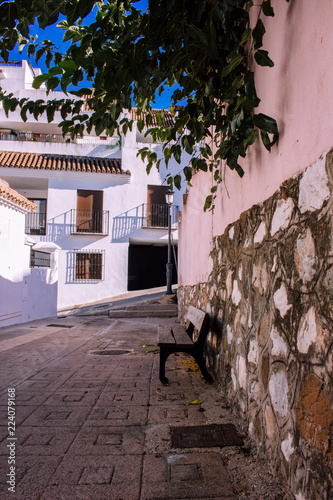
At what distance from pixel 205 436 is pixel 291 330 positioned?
134cm

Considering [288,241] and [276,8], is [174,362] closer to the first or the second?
[288,241]

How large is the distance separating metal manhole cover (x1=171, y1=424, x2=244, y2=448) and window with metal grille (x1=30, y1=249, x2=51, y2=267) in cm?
1054

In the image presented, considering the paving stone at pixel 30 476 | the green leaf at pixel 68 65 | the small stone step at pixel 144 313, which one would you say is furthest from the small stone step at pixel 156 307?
the green leaf at pixel 68 65

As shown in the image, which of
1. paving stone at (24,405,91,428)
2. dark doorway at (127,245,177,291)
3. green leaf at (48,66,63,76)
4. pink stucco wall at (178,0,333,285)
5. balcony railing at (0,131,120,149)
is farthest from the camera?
balcony railing at (0,131,120,149)

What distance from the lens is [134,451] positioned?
278 centimetres

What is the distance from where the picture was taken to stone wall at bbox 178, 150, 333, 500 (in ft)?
5.92

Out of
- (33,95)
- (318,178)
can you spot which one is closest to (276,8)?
(318,178)

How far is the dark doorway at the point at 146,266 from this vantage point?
21.6 meters

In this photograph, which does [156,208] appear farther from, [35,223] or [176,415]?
[176,415]

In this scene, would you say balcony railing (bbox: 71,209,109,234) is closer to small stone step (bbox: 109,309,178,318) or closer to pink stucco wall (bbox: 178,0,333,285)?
small stone step (bbox: 109,309,178,318)

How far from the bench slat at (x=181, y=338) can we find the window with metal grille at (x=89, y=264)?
49.9ft

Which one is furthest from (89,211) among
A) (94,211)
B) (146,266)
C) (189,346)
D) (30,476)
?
(30,476)

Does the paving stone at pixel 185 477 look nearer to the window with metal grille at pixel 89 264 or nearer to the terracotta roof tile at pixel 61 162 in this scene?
the window with metal grille at pixel 89 264

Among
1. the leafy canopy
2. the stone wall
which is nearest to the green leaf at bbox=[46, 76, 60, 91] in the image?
the leafy canopy
